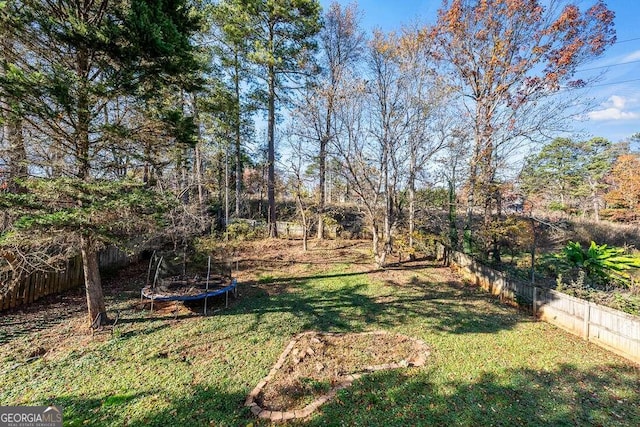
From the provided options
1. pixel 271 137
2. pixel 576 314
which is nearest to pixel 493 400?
pixel 576 314

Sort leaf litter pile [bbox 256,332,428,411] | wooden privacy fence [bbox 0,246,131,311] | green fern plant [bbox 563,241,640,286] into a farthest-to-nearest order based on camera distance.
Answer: green fern plant [bbox 563,241,640,286] < wooden privacy fence [bbox 0,246,131,311] < leaf litter pile [bbox 256,332,428,411]

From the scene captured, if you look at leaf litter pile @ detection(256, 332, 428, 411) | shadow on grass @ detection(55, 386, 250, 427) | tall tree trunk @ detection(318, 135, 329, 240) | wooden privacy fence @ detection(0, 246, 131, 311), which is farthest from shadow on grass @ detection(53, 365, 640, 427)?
tall tree trunk @ detection(318, 135, 329, 240)

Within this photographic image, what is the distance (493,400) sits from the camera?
3.68 meters

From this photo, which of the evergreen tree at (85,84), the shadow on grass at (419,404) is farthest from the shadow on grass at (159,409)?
the evergreen tree at (85,84)

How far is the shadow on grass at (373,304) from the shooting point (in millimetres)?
6117

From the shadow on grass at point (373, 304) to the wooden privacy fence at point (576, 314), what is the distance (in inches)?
17.2

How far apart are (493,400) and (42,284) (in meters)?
9.43

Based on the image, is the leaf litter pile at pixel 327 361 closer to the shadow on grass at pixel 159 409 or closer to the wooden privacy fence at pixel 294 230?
the shadow on grass at pixel 159 409

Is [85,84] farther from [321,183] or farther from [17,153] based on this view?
[321,183]

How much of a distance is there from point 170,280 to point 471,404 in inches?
287

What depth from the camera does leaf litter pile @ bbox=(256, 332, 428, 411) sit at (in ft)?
12.1

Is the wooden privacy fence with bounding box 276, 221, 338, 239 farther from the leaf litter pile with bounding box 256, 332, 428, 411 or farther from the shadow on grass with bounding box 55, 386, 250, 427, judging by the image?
the shadow on grass with bounding box 55, 386, 250, 427

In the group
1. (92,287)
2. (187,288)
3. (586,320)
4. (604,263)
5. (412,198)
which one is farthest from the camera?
(412,198)

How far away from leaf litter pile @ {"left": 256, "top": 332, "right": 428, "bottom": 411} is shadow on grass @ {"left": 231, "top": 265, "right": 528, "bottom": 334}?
0.58m
